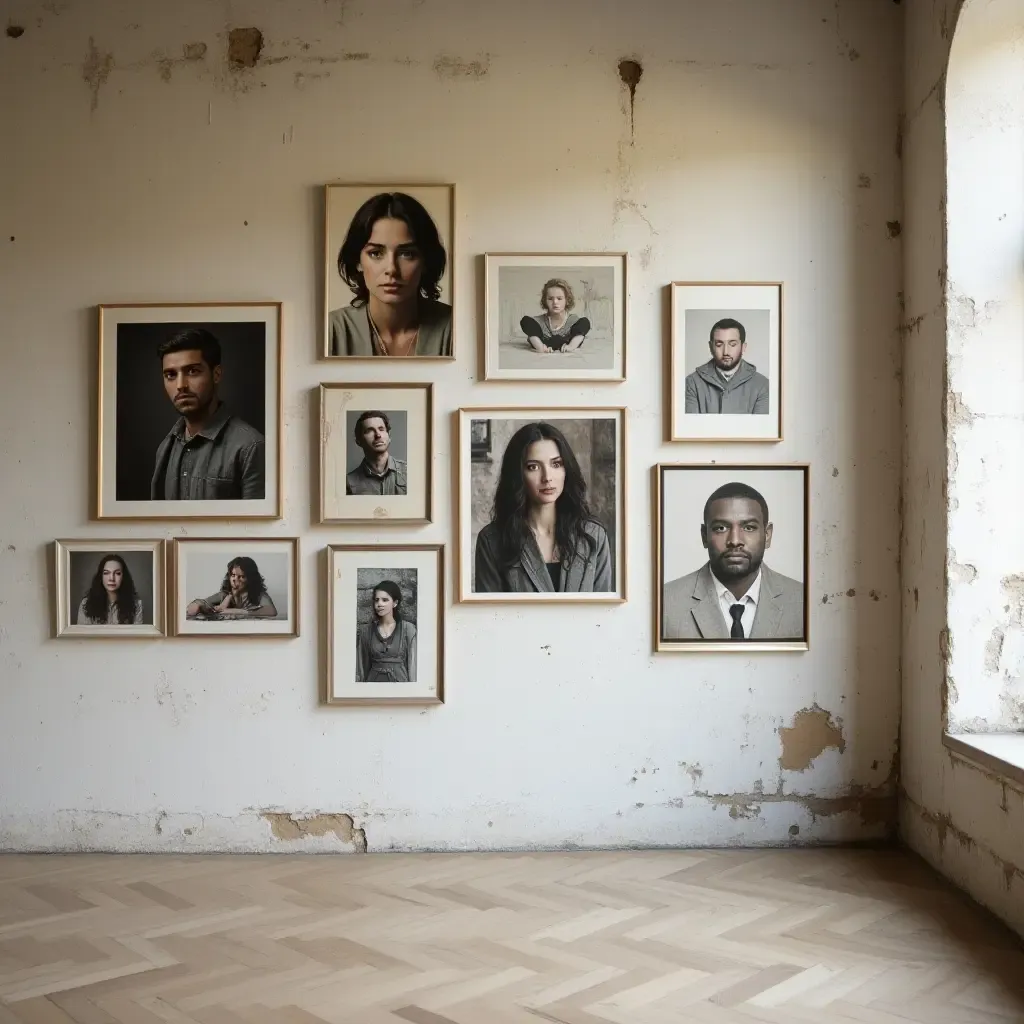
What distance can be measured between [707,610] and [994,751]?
4.64ft

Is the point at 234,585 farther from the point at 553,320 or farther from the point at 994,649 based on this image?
the point at 994,649

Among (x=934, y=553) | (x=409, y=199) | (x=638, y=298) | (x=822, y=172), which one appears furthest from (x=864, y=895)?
(x=409, y=199)

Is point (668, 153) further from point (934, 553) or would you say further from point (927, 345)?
point (934, 553)

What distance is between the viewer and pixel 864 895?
4.52 m

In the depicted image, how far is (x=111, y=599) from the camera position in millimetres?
5230

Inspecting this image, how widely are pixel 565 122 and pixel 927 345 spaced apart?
200 cm

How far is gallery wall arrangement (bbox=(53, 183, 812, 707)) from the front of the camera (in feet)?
17.1

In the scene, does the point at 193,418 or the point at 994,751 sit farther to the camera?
the point at 193,418

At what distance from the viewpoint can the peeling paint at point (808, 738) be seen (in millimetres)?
5250

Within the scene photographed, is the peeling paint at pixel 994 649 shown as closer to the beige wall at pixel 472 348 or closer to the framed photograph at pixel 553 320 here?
the beige wall at pixel 472 348

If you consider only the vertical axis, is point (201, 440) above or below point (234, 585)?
above

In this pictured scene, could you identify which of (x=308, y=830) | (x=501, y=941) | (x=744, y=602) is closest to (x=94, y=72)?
(x=308, y=830)

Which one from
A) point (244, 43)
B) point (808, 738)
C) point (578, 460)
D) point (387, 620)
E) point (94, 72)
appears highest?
point (244, 43)

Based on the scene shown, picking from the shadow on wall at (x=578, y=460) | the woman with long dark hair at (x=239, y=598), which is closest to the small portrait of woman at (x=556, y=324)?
the shadow on wall at (x=578, y=460)
